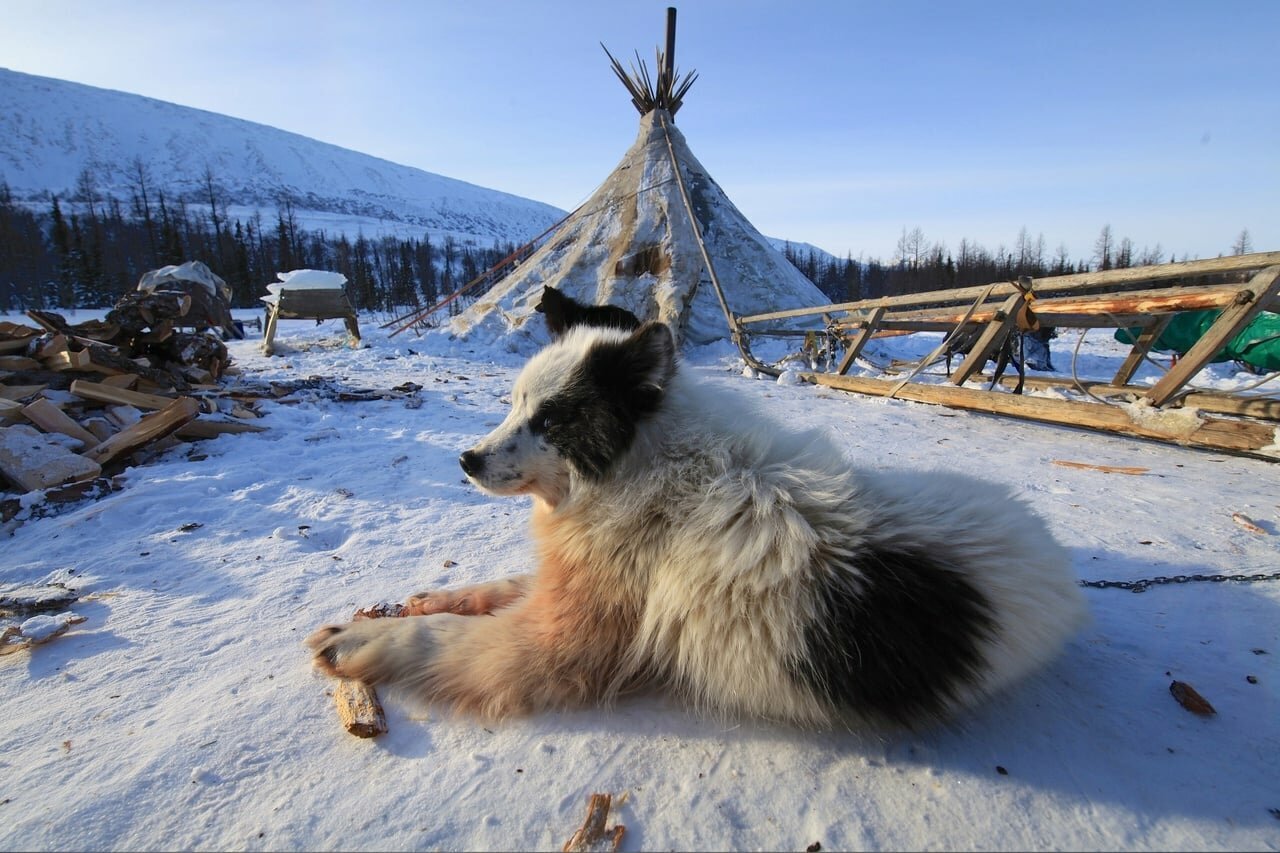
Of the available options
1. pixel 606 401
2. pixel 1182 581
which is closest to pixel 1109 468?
pixel 1182 581

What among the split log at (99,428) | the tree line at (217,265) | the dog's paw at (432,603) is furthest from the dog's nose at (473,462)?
the tree line at (217,265)

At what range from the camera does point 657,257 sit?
13.0 meters

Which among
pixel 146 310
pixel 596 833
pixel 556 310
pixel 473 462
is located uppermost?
Result: pixel 556 310

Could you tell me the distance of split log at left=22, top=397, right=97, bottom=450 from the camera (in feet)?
14.9

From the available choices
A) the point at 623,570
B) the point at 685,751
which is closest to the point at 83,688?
the point at 623,570

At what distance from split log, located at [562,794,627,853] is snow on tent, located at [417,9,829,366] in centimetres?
Answer: 1095

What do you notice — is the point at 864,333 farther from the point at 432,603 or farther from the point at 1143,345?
the point at 432,603

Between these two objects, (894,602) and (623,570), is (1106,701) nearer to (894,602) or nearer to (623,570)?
(894,602)

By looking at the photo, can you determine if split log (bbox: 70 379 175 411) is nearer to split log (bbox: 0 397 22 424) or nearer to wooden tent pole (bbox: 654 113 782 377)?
split log (bbox: 0 397 22 424)

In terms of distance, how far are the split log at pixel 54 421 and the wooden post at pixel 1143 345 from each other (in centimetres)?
1075

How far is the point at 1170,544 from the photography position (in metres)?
2.75

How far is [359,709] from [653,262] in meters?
12.3

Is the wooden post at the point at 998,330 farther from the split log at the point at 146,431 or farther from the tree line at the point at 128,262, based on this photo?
the tree line at the point at 128,262

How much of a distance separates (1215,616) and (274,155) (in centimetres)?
18397
